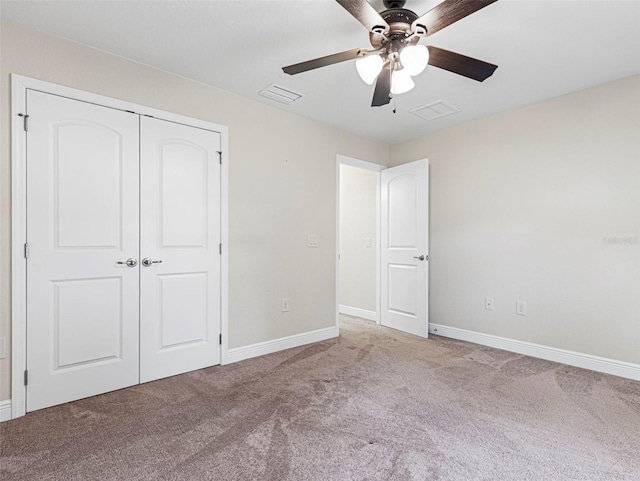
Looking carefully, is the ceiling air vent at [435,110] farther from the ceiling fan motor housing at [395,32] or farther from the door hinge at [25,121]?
the door hinge at [25,121]

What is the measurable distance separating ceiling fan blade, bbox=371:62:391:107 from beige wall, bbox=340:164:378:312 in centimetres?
238

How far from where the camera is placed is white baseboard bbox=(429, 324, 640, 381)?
2756 millimetres

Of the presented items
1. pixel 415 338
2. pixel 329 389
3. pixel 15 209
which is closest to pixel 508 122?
pixel 415 338

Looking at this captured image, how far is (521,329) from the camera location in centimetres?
336

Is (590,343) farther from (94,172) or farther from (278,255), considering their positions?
(94,172)

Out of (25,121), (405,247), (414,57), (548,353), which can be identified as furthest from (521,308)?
(25,121)

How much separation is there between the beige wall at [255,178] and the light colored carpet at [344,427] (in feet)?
2.01

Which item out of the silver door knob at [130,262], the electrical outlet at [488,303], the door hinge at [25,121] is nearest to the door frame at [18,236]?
the door hinge at [25,121]

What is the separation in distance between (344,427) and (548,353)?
2.31 meters

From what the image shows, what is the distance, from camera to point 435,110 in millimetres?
3408

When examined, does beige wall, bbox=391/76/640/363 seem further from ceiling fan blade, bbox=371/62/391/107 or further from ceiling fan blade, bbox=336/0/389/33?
ceiling fan blade, bbox=336/0/389/33

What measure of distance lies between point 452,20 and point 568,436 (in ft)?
7.57

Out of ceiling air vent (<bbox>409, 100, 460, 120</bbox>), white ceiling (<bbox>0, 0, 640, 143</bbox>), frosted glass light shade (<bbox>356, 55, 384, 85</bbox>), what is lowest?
frosted glass light shade (<bbox>356, 55, 384, 85</bbox>)

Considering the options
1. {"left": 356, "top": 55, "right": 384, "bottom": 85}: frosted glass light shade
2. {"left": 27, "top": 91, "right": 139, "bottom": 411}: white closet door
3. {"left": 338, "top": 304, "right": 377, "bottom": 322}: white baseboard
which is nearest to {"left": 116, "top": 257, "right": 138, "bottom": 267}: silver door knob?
{"left": 27, "top": 91, "right": 139, "bottom": 411}: white closet door
